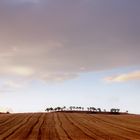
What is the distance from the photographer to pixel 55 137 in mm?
19156

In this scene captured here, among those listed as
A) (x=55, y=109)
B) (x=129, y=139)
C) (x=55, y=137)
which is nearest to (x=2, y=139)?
(x=55, y=137)

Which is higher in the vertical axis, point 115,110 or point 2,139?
point 115,110

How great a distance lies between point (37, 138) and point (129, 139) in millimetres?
3942

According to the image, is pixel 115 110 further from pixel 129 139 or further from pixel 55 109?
pixel 129 139

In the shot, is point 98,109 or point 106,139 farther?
point 98,109

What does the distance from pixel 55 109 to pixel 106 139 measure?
4790 cm

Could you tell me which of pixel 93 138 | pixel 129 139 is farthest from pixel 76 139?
pixel 129 139

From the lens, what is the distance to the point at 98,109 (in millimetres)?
66500

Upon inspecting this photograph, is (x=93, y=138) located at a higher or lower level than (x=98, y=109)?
lower

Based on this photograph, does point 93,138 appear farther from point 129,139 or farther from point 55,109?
point 55,109

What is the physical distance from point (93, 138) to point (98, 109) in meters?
47.8

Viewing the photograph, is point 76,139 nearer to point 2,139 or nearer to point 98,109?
point 2,139

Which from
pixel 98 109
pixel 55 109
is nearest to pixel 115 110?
pixel 98 109

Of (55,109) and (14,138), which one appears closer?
(14,138)
